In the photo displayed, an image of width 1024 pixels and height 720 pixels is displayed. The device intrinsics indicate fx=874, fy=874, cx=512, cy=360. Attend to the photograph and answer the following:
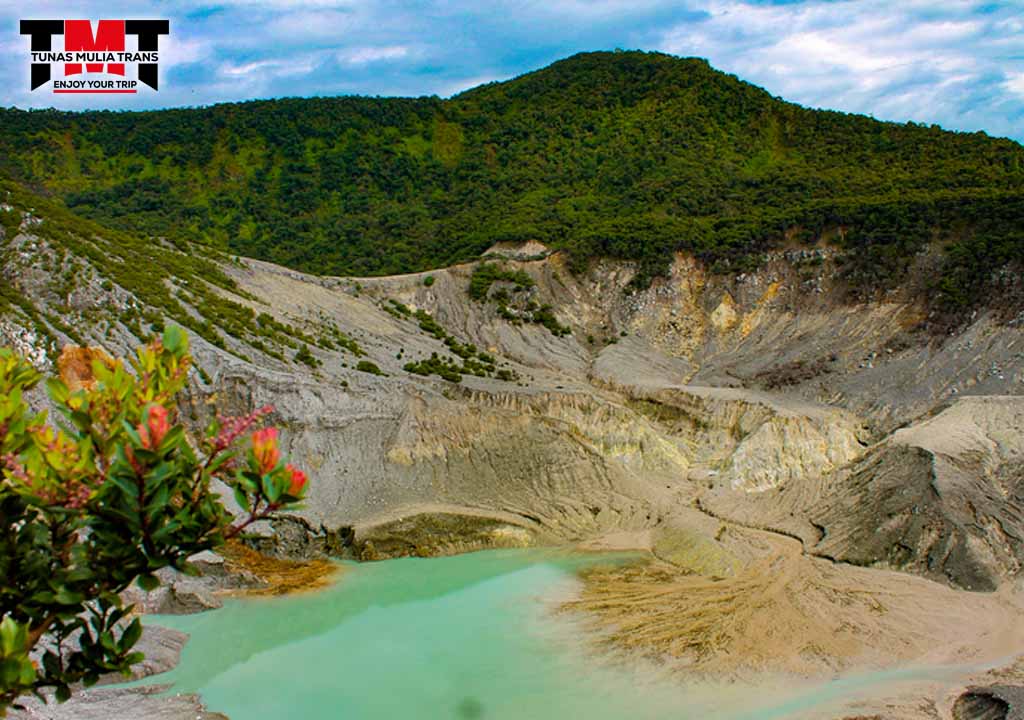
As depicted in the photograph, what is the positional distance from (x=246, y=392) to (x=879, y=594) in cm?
2394

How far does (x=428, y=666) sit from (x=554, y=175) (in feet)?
209

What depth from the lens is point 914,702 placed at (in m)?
20.4

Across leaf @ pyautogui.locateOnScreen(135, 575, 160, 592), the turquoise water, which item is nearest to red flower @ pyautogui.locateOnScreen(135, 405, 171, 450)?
leaf @ pyautogui.locateOnScreen(135, 575, 160, 592)

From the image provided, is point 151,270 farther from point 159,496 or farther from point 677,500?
point 159,496

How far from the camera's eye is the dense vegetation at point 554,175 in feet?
182

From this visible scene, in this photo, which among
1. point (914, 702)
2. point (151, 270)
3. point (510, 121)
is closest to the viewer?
point (914, 702)

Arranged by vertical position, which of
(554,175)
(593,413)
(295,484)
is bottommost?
(593,413)

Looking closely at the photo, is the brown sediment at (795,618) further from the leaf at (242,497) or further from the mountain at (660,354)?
the leaf at (242,497)

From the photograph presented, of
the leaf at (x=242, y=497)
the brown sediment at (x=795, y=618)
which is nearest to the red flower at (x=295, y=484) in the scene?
the leaf at (x=242, y=497)

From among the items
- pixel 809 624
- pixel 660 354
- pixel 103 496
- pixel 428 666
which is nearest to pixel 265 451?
pixel 103 496

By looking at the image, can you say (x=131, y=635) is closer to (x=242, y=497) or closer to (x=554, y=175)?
(x=242, y=497)

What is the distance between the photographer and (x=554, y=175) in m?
80.6

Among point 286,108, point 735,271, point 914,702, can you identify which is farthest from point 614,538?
point 286,108

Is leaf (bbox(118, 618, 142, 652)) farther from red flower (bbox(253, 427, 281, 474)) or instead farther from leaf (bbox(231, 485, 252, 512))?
red flower (bbox(253, 427, 281, 474))
